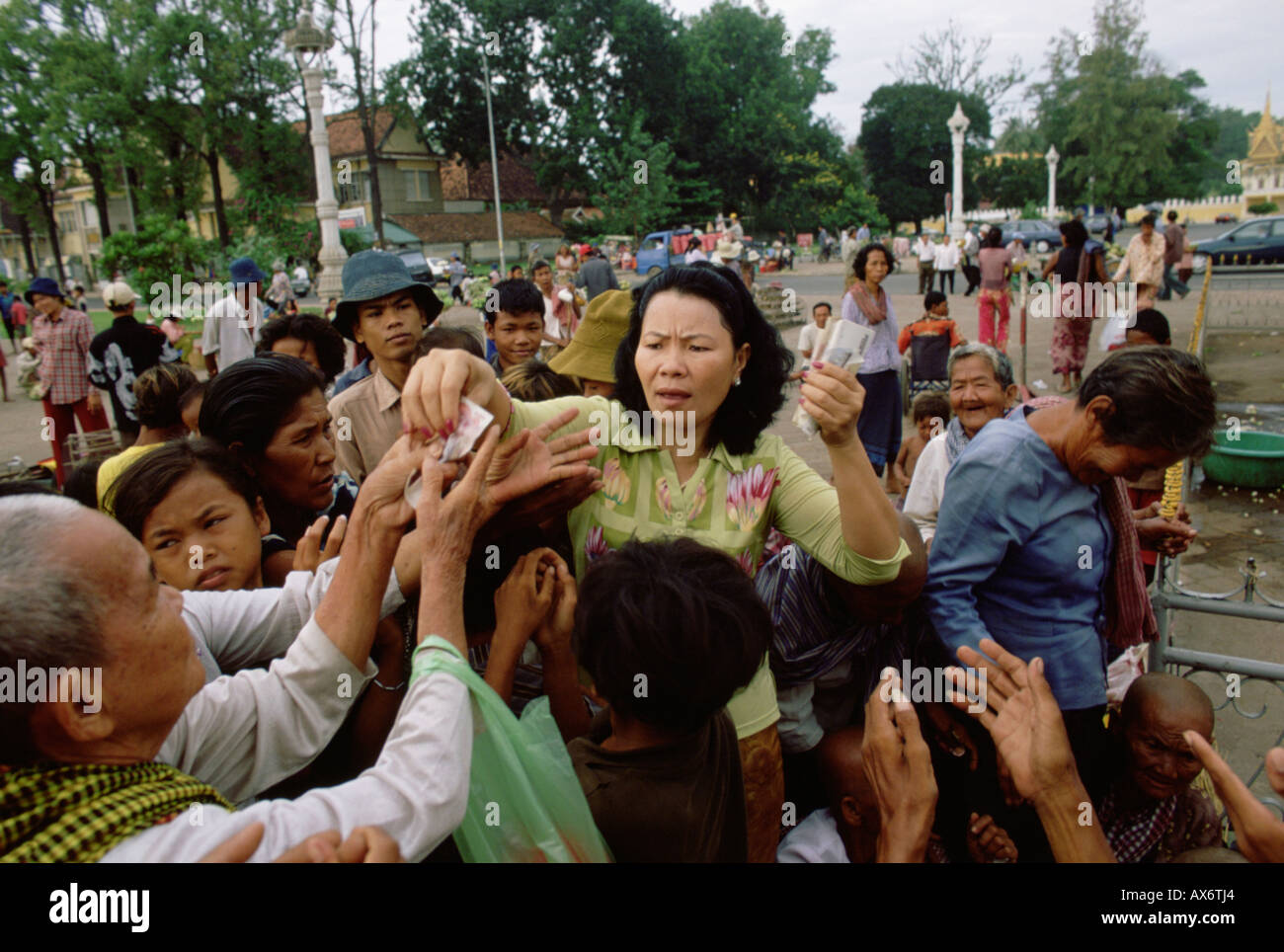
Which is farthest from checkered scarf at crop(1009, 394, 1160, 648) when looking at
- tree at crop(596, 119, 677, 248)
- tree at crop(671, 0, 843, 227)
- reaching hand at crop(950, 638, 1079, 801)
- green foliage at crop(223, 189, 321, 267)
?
tree at crop(671, 0, 843, 227)

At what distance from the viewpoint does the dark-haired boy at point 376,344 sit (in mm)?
3197

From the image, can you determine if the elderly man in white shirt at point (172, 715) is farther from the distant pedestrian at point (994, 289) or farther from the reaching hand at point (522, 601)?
the distant pedestrian at point (994, 289)

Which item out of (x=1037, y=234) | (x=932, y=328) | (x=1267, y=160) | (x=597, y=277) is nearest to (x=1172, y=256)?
(x=932, y=328)

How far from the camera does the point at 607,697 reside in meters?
1.47

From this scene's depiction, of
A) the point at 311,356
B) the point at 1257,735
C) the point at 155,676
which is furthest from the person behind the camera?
the point at 311,356

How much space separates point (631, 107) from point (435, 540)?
42.9m

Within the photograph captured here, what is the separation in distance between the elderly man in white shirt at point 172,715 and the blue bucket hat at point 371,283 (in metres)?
2.31

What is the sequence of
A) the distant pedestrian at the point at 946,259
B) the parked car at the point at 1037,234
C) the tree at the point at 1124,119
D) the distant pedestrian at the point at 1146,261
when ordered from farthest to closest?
the tree at the point at 1124,119, the parked car at the point at 1037,234, the distant pedestrian at the point at 946,259, the distant pedestrian at the point at 1146,261

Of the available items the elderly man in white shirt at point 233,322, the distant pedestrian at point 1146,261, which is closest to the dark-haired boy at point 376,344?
the elderly man in white shirt at point 233,322

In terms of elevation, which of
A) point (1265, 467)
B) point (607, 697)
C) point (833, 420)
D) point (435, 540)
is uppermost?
point (833, 420)

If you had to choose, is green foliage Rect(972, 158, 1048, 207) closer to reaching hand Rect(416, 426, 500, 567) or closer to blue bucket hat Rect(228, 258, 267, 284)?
blue bucket hat Rect(228, 258, 267, 284)

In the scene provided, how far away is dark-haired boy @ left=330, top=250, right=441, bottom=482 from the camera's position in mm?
3197
